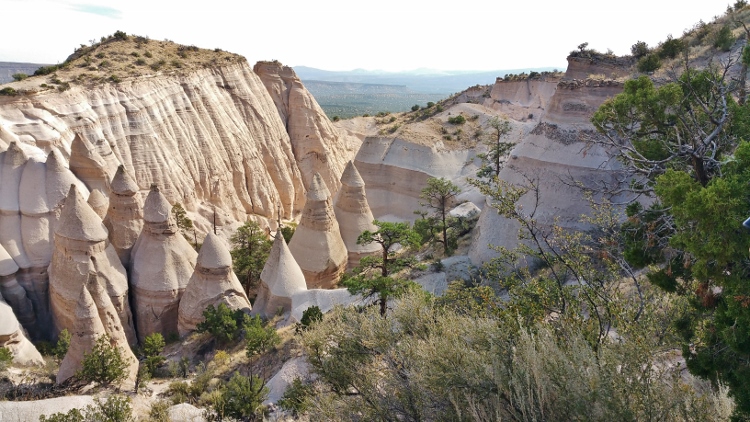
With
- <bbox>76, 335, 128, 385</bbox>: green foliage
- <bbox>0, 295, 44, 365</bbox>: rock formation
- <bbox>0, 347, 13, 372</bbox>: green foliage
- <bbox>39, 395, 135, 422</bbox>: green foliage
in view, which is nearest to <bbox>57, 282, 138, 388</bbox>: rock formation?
<bbox>76, 335, 128, 385</bbox>: green foliage

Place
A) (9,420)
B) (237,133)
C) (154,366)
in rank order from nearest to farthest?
1. (9,420)
2. (154,366)
3. (237,133)

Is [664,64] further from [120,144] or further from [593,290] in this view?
[120,144]

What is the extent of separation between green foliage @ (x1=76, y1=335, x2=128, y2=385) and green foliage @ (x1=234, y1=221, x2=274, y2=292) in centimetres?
782

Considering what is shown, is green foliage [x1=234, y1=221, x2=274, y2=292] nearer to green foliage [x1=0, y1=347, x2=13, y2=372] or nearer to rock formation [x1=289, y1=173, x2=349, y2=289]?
rock formation [x1=289, y1=173, x2=349, y2=289]

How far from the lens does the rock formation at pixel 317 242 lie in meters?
19.0

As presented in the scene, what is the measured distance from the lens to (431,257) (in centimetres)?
1984

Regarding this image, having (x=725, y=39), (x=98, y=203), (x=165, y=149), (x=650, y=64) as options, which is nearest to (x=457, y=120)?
(x=650, y=64)

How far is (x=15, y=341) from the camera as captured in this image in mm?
13883

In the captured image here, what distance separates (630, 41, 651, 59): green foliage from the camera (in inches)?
910

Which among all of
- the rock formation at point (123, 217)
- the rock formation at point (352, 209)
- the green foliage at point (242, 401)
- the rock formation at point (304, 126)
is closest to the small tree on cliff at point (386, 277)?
the green foliage at point (242, 401)

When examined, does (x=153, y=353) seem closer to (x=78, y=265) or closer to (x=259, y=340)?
(x=78, y=265)

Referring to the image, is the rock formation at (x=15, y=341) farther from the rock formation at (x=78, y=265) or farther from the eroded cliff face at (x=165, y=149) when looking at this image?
the eroded cliff face at (x=165, y=149)

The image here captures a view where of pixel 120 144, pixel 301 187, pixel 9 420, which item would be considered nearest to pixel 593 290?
pixel 9 420

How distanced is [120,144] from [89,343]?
40.6 feet
